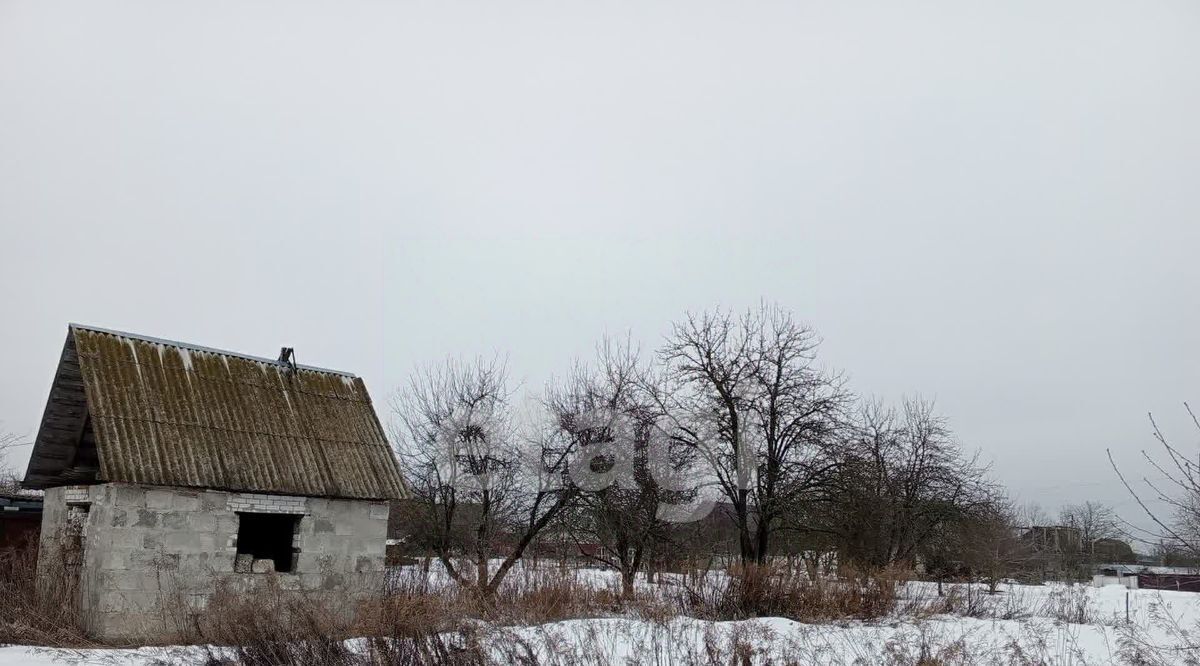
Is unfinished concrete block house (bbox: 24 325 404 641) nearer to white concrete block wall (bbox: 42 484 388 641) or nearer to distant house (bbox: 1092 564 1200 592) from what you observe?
white concrete block wall (bbox: 42 484 388 641)

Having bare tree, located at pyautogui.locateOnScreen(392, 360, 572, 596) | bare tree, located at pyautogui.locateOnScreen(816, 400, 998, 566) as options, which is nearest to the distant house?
bare tree, located at pyautogui.locateOnScreen(816, 400, 998, 566)

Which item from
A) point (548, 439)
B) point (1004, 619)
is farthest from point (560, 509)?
Answer: point (1004, 619)

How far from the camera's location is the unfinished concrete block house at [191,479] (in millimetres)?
12672

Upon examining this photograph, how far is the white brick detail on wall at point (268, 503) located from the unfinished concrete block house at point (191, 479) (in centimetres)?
2

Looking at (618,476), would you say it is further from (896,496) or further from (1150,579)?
(1150,579)

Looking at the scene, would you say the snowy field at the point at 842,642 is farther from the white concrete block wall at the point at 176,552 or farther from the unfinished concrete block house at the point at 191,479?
the unfinished concrete block house at the point at 191,479

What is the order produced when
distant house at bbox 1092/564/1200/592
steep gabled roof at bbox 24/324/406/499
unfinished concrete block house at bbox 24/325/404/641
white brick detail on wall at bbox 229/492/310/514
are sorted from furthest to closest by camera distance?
distant house at bbox 1092/564/1200/592
white brick detail on wall at bbox 229/492/310/514
steep gabled roof at bbox 24/324/406/499
unfinished concrete block house at bbox 24/325/404/641

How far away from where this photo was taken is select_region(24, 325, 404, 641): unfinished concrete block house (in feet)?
41.6

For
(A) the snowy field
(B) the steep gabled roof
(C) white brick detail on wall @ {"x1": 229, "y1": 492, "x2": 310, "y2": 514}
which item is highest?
(B) the steep gabled roof

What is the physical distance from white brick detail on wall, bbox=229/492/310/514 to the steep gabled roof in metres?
0.18

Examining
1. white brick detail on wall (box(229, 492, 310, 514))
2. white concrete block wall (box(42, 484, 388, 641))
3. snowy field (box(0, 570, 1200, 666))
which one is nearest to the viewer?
snowy field (box(0, 570, 1200, 666))

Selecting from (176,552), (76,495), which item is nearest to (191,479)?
(176,552)

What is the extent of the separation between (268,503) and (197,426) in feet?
5.64

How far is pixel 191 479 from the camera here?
13.2m
